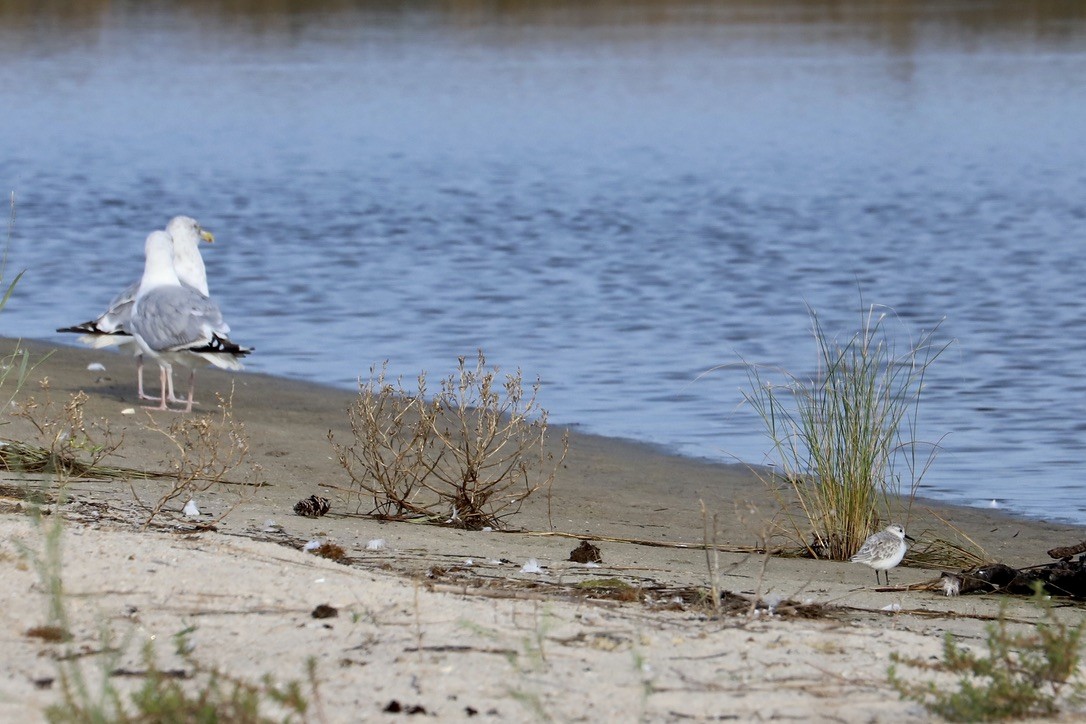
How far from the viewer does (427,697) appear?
13.3 ft

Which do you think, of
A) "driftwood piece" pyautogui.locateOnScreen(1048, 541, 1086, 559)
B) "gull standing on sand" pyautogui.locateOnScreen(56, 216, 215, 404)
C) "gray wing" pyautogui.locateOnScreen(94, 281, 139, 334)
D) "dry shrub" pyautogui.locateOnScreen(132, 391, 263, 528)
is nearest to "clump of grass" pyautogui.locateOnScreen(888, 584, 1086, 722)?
"driftwood piece" pyautogui.locateOnScreen(1048, 541, 1086, 559)

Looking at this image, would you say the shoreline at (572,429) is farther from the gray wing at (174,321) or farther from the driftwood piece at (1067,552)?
the driftwood piece at (1067,552)

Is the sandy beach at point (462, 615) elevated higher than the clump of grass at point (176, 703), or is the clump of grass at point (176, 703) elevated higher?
the clump of grass at point (176, 703)

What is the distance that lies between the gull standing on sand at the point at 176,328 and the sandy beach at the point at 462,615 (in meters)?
2.68

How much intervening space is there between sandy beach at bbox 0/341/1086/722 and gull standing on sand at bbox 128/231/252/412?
268 cm

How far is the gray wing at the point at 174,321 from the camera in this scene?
32.4 feet

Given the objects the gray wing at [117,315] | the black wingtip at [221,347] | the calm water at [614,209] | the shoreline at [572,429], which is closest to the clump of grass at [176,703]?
the shoreline at [572,429]

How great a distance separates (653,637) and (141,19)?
53291 mm

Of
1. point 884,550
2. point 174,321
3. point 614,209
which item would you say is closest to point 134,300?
point 174,321

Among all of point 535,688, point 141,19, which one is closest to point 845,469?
point 535,688

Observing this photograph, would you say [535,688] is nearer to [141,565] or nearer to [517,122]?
[141,565]

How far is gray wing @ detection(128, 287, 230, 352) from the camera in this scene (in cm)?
988

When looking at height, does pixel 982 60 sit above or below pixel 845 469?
above

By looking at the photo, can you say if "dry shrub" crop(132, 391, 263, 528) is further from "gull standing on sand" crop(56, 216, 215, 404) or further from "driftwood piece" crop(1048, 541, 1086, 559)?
"driftwood piece" crop(1048, 541, 1086, 559)
